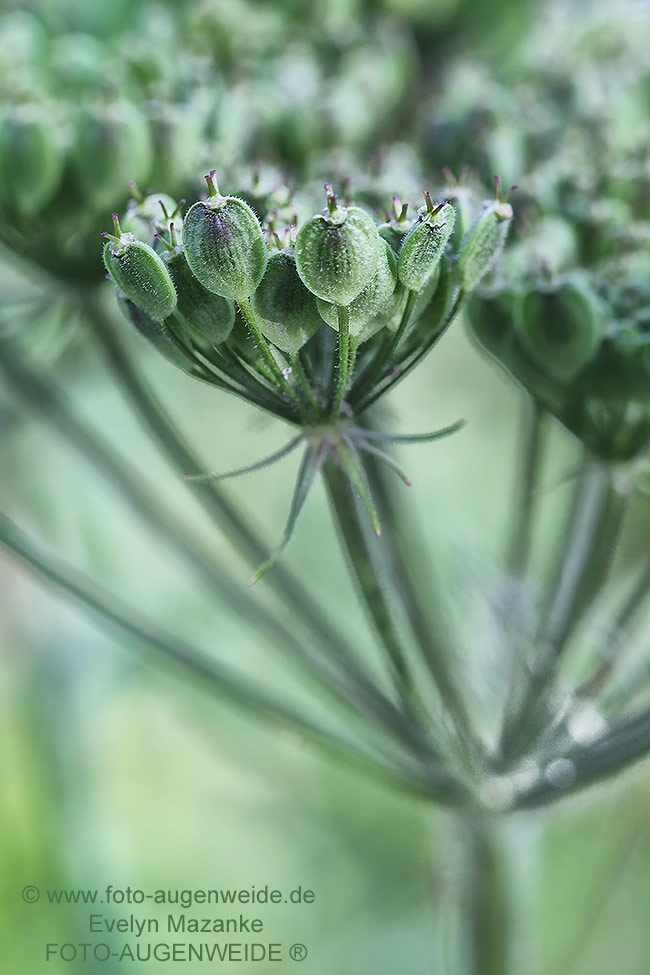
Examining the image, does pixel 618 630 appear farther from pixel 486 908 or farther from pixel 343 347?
pixel 343 347

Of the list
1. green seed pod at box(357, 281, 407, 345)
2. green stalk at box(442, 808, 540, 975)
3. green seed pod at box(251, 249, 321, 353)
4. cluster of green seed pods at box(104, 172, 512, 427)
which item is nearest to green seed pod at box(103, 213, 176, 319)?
cluster of green seed pods at box(104, 172, 512, 427)

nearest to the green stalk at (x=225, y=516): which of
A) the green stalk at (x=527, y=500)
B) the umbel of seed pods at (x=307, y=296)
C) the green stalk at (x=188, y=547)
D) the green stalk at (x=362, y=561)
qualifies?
the green stalk at (x=188, y=547)

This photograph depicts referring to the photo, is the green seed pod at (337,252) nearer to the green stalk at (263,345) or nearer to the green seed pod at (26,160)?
the green stalk at (263,345)

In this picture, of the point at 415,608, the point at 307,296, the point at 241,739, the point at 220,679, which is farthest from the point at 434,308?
the point at 241,739

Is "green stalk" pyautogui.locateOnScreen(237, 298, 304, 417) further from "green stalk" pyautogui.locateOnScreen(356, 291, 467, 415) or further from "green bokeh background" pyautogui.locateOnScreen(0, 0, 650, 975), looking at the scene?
"green bokeh background" pyautogui.locateOnScreen(0, 0, 650, 975)

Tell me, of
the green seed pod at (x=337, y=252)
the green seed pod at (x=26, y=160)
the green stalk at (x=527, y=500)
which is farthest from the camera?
the green stalk at (x=527, y=500)
